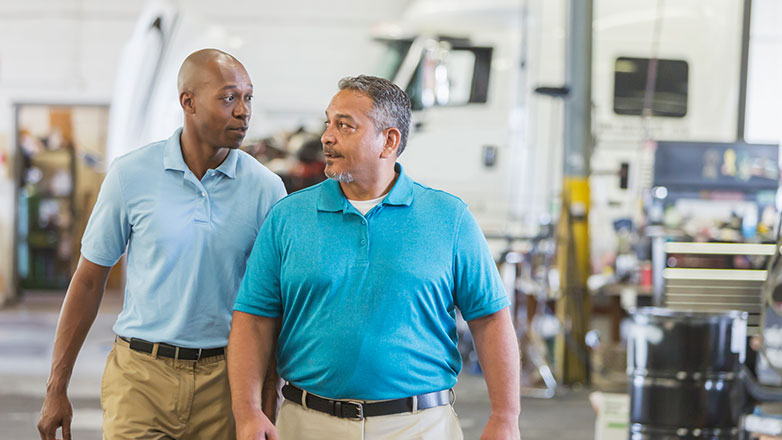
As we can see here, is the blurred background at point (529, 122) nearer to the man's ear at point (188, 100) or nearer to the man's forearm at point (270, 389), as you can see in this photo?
the man's forearm at point (270, 389)

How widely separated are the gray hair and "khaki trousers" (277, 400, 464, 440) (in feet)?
2.08

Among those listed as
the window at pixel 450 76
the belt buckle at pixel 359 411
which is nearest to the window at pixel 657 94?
the window at pixel 450 76

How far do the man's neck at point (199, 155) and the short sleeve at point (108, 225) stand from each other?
18 cm

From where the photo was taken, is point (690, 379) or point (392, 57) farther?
point (392, 57)

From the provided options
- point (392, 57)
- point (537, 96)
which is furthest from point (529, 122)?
point (392, 57)

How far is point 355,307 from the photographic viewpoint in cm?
224

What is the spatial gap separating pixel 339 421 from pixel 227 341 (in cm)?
39

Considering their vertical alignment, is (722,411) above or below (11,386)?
above

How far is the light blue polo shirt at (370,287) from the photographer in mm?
2242

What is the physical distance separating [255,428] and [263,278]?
1.10 ft

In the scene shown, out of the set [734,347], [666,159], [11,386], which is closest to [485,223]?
[666,159]

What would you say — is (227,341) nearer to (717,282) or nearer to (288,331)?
(288,331)

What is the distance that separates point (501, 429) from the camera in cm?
227

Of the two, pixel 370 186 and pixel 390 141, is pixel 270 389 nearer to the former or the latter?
pixel 370 186
